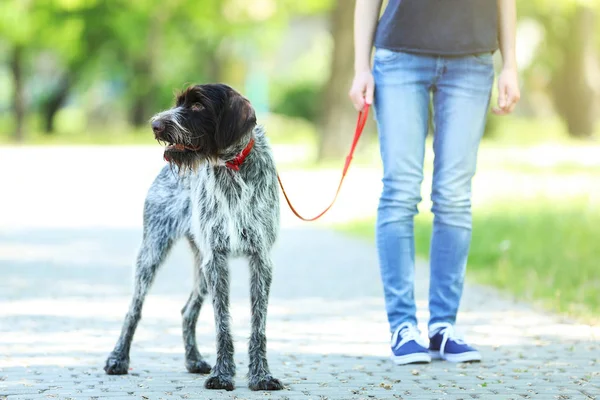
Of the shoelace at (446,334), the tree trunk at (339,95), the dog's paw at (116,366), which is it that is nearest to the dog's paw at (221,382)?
the dog's paw at (116,366)

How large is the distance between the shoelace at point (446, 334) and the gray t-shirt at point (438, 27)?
144 cm

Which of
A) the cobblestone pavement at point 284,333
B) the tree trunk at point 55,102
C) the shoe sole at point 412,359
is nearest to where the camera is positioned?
the cobblestone pavement at point 284,333

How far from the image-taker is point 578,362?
231 inches

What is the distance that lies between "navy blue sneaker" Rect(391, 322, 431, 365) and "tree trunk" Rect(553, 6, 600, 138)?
28.3m

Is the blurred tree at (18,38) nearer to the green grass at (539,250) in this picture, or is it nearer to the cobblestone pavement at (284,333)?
the cobblestone pavement at (284,333)

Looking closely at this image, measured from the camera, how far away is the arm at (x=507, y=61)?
19.5 ft

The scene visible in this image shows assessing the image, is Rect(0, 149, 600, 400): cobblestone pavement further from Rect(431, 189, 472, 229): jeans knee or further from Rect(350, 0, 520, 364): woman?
Rect(431, 189, 472, 229): jeans knee

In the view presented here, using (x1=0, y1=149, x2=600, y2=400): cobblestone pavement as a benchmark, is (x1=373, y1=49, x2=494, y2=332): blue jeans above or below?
above

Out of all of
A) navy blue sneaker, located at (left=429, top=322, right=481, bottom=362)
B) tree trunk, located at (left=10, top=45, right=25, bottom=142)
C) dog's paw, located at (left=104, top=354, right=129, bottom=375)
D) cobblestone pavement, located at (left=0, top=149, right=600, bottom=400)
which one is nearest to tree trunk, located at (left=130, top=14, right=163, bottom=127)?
tree trunk, located at (left=10, top=45, right=25, bottom=142)

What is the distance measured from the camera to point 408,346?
18.9 feet

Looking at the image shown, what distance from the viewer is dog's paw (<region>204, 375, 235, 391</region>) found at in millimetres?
5090

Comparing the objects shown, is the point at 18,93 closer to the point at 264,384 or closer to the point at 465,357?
the point at 465,357

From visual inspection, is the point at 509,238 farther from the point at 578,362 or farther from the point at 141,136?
the point at 141,136

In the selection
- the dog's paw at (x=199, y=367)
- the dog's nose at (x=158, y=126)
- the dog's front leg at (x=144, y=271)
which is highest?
the dog's nose at (x=158, y=126)
